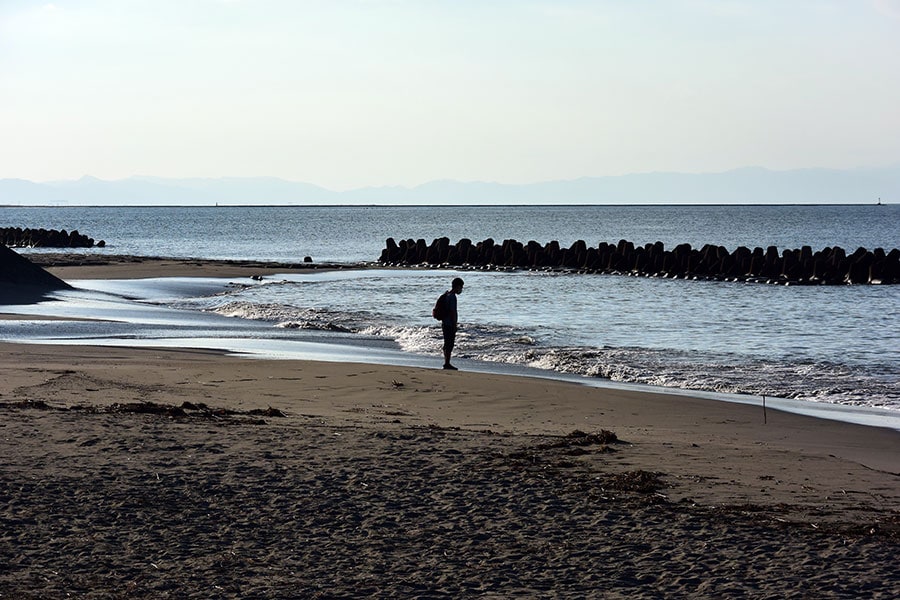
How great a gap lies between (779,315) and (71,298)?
700 inches

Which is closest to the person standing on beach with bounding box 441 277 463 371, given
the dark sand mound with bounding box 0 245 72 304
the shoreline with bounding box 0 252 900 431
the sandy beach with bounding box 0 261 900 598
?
the shoreline with bounding box 0 252 900 431

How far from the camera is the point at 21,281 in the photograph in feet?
88.2

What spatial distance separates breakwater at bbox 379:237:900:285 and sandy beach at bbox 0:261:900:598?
98.1 feet

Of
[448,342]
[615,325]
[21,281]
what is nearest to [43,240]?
[21,281]

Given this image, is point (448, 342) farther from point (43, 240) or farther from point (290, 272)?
point (43, 240)

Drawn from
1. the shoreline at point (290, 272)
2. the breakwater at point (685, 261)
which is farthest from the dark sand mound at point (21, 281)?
the breakwater at point (685, 261)

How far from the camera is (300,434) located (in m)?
9.27

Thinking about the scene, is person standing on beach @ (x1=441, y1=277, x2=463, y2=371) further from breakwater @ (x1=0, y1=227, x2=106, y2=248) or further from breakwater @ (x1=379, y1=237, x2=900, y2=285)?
breakwater @ (x1=0, y1=227, x2=106, y2=248)

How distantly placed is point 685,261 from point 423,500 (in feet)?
125

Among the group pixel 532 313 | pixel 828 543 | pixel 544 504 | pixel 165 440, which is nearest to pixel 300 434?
pixel 165 440

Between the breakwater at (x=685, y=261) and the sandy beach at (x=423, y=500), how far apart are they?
2992cm

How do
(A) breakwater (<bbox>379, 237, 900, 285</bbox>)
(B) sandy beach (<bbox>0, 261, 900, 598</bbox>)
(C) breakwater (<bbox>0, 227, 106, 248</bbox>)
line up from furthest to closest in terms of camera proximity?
(C) breakwater (<bbox>0, 227, 106, 248</bbox>) < (A) breakwater (<bbox>379, 237, 900, 285</bbox>) < (B) sandy beach (<bbox>0, 261, 900, 598</bbox>)

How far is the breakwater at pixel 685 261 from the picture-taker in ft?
130

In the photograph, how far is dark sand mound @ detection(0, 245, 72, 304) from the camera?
25.1 metres
